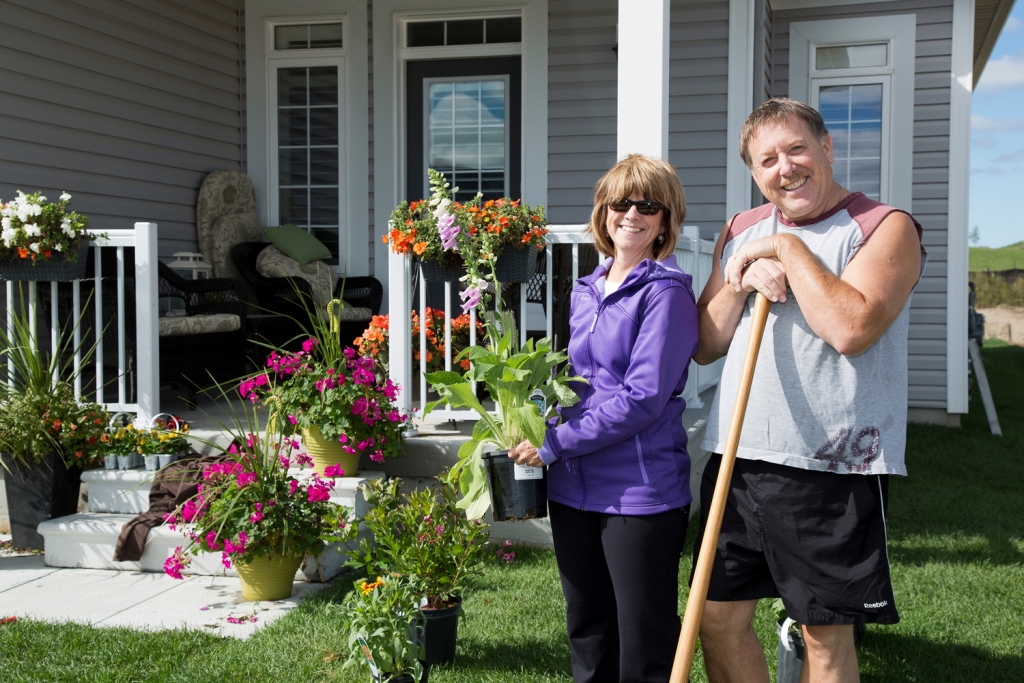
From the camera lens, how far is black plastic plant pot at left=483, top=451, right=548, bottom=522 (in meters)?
1.96

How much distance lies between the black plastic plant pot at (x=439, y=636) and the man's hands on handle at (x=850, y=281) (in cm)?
143

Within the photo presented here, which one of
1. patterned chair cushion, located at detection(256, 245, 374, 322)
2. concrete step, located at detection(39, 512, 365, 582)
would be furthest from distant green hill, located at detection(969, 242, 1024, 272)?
concrete step, located at detection(39, 512, 365, 582)

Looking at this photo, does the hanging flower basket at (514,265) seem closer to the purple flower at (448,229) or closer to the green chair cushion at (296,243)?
the purple flower at (448,229)

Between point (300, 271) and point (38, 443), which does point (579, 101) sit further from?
point (38, 443)

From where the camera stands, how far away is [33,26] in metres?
Result: 4.76

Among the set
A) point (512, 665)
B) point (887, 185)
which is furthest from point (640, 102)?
point (887, 185)

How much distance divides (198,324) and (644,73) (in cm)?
278

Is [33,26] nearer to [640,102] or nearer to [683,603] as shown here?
[640,102]

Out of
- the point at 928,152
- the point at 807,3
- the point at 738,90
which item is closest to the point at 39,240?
the point at 738,90

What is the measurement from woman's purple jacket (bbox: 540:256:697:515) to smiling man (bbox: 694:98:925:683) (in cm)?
12

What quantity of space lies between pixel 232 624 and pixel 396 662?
91 cm

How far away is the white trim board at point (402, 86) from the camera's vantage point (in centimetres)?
→ 592

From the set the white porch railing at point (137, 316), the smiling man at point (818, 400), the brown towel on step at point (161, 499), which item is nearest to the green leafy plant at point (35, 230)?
the white porch railing at point (137, 316)

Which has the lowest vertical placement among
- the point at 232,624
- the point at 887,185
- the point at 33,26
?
the point at 232,624
